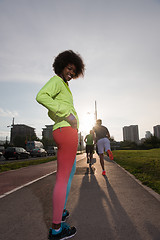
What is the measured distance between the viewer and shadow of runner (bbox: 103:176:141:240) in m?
2.09

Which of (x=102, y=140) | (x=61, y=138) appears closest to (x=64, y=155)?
(x=61, y=138)

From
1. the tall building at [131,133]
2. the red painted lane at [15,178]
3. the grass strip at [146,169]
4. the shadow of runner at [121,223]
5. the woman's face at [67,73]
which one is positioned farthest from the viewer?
the tall building at [131,133]

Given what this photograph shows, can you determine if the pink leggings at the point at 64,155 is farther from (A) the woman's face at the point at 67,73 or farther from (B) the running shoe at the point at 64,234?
(A) the woman's face at the point at 67,73

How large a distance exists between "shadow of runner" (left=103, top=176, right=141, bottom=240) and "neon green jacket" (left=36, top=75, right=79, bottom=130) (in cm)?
→ 147

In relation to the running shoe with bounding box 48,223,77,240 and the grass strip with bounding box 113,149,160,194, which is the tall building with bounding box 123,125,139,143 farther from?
the running shoe with bounding box 48,223,77,240

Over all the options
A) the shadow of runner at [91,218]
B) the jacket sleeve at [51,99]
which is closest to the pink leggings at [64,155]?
the jacket sleeve at [51,99]

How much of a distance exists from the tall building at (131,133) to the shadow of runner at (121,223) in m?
148

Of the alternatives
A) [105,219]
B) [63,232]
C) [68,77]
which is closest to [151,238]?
[105,219]

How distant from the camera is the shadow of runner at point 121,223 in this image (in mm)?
2094

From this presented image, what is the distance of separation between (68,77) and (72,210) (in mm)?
2163

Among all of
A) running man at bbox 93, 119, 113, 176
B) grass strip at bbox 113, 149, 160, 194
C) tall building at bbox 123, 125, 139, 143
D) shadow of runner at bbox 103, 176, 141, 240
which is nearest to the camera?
shadow of runner at bbox 103, 176, 141, 240

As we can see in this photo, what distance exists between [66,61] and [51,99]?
715mm

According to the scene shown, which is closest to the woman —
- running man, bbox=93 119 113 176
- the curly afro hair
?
the curly afro hair

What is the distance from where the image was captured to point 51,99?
1.95 meters
